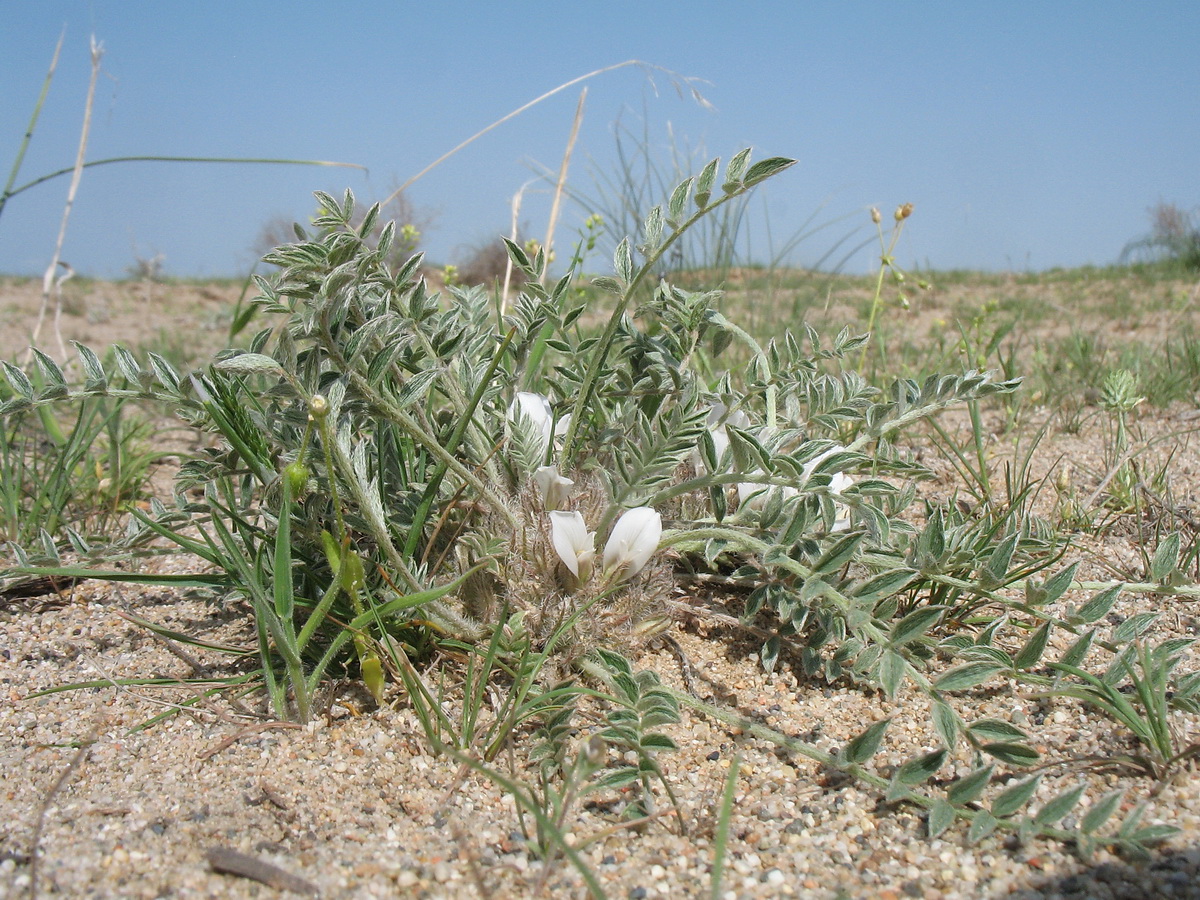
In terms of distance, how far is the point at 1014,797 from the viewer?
1153 millimetres

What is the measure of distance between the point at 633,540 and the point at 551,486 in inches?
7.7

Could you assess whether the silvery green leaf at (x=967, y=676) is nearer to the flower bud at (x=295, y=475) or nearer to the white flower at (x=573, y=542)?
the white flower at (x=573, y=542)

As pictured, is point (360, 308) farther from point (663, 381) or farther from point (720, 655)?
point (720, 655)

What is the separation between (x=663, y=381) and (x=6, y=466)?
1.61 metres

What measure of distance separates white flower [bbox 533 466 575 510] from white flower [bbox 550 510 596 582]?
0.08m

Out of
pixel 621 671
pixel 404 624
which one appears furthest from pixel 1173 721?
pixel 404 624

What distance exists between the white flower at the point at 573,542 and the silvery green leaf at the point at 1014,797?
703 mm

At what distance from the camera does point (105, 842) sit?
1146 millimetres

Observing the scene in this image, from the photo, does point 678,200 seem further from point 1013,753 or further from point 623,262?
point 1013,753

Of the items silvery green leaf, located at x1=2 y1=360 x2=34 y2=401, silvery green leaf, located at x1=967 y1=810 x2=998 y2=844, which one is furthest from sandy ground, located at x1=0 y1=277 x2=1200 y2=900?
silvery green leaf, located at x1=2 y1=360 x2=34 y2=401

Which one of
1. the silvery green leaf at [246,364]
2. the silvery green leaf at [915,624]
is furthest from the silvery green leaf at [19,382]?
the silvery green leaf at [915,624]

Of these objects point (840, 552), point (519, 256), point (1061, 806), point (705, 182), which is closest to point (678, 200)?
point (705, 182)

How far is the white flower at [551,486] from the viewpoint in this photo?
1596mm

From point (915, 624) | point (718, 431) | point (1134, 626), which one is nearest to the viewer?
point (915, 624)
